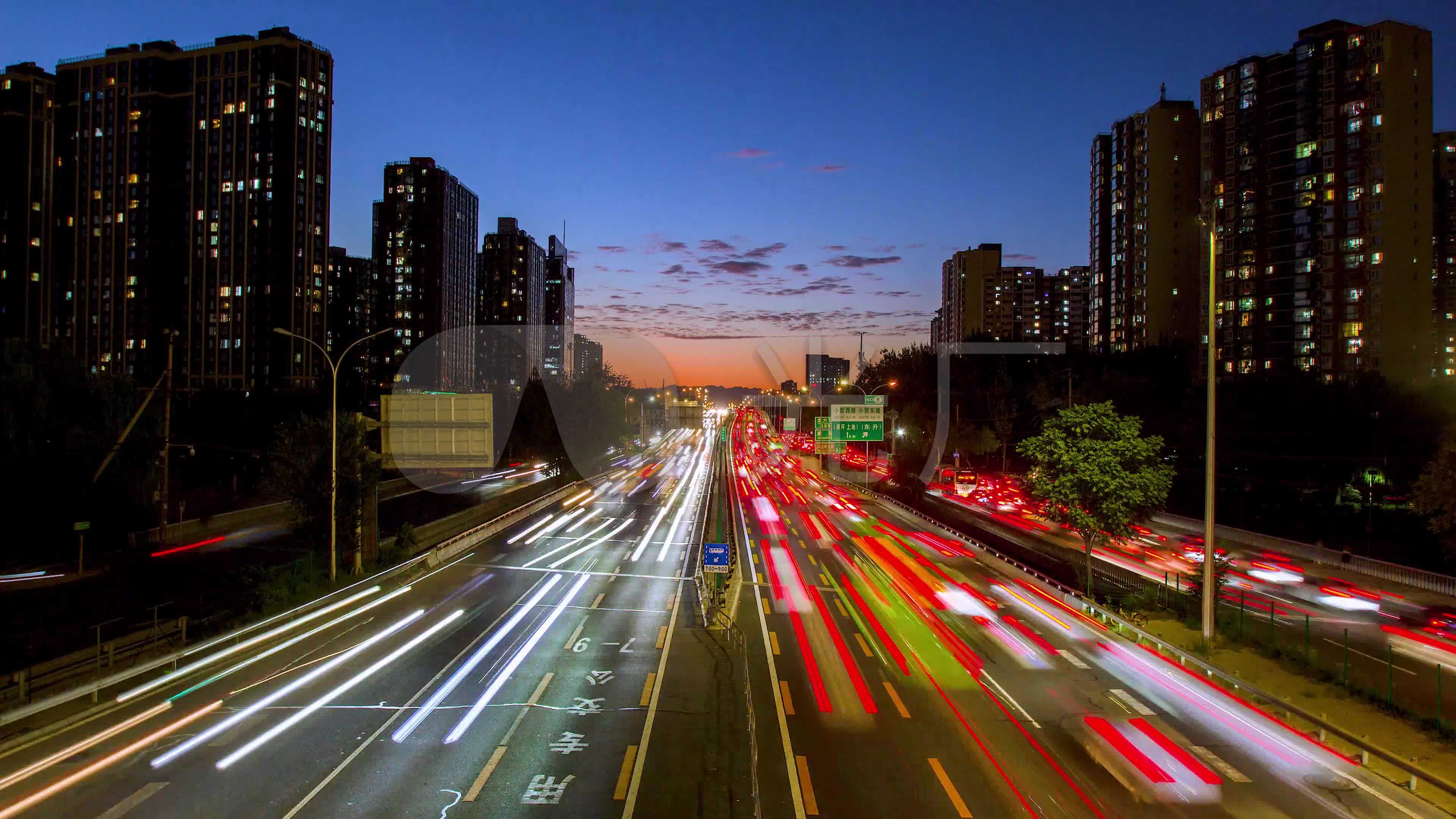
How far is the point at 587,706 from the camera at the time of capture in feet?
50.4

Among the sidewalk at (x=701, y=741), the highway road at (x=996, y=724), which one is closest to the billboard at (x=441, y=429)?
the highway road at (x=996, y=724)

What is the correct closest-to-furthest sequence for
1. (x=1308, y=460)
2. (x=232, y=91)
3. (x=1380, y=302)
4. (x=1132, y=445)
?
(x=1132, y=445) < (x=1308, y=460) < (x=1380, y=302) < (x=232, y=91)

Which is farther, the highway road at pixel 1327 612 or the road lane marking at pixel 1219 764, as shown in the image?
the highway road at pixel 1327 612

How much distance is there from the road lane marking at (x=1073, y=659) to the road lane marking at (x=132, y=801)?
17467mm

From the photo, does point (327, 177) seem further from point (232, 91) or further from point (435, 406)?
point (435, 406)

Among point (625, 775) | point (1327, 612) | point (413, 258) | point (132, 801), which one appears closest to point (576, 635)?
point (625, 775)

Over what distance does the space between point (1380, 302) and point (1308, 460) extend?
120 ft

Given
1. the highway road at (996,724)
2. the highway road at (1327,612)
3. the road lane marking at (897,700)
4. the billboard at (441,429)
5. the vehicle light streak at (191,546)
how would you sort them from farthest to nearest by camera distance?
the vehicle light streak at (191,546) < the billboard at (441,429) < the highway road at (1327,612) < the road lane marking at (897,700) < the highway road at (996,724)

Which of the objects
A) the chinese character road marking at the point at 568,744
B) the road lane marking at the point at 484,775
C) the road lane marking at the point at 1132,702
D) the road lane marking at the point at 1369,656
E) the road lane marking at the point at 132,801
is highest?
the road lane marking at the point at 132,801

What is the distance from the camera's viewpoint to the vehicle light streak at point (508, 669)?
14023 mm

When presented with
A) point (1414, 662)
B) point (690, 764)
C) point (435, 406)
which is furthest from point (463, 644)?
point (1414, 662)

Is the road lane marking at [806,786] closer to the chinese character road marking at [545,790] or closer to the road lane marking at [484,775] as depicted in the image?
the chinese character road marking at [545,790]

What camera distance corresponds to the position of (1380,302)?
7769 centimetres

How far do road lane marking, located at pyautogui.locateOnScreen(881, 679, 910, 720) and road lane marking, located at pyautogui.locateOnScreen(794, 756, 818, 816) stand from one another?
290 centimetres
